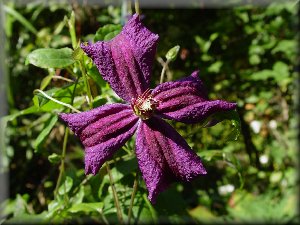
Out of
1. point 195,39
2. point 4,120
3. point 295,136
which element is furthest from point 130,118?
point 295,136

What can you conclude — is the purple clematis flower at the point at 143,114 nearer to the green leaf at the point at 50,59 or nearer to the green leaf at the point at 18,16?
the green leaf at the point at 50,59

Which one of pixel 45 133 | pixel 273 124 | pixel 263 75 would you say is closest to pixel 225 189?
pixel 273 124

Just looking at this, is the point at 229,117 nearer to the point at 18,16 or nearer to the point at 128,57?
the point at 128,57

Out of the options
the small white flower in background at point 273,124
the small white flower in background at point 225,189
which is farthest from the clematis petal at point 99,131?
the small white flower in background at point 273,124

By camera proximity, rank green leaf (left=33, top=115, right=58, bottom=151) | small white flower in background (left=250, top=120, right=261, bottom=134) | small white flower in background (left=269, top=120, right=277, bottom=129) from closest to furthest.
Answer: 1. green leaf (left=33, top=115, right=58, bottom=151)
2. small white flower in background (left=250, top=120, right=261, bottom=134)
3. small white flower in background (left=269, top=120, right=277, bottom=129)

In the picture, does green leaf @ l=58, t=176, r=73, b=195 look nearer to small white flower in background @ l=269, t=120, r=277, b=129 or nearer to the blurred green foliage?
the blurred green foliage

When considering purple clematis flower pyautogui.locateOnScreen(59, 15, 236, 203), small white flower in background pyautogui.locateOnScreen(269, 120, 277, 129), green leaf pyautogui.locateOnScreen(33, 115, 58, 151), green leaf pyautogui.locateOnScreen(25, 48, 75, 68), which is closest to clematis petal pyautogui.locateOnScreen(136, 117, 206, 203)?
purple clematis flower pyautogui.locateOnScreen(59, 15, 236, 203)

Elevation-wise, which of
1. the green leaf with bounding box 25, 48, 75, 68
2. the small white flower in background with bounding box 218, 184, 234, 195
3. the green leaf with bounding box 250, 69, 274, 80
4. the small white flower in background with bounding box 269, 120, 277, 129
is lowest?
the small white flower in background with bounding box 218, 184, 234, 195
